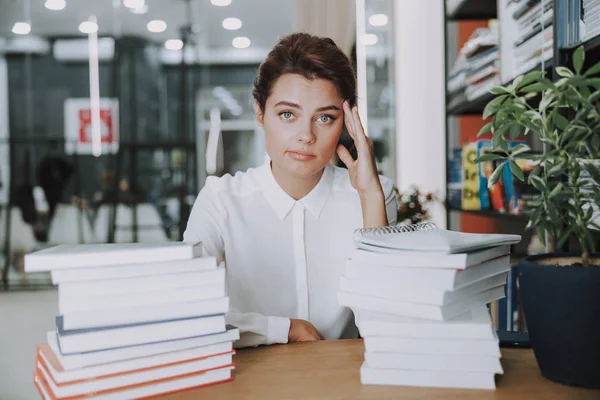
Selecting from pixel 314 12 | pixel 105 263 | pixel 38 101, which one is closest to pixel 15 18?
pixel 38 101

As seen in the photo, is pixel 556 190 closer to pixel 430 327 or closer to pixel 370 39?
pixel 430 327

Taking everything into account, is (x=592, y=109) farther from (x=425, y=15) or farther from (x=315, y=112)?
(x=425, y=15)

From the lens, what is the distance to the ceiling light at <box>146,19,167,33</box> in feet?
20.0

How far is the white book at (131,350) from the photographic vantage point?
80 centimetres

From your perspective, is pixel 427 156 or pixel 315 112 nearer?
pixel 315 112

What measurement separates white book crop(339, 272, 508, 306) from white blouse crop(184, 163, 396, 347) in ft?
2.21

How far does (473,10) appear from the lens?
285 cm


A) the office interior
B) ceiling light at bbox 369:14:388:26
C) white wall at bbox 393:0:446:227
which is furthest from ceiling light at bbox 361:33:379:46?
the office interior

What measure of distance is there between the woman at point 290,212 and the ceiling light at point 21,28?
5395mm

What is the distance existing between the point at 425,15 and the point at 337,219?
8.77 ft

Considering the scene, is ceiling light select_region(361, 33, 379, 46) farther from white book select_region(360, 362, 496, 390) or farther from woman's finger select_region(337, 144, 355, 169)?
white book select_region(360, 362, 496, 390)

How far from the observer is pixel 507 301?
2070 millimetres

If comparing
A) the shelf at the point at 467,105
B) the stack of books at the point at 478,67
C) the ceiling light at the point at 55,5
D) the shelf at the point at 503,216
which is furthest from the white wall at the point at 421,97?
the ceiling light at the point at 55,5

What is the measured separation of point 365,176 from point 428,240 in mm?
535
